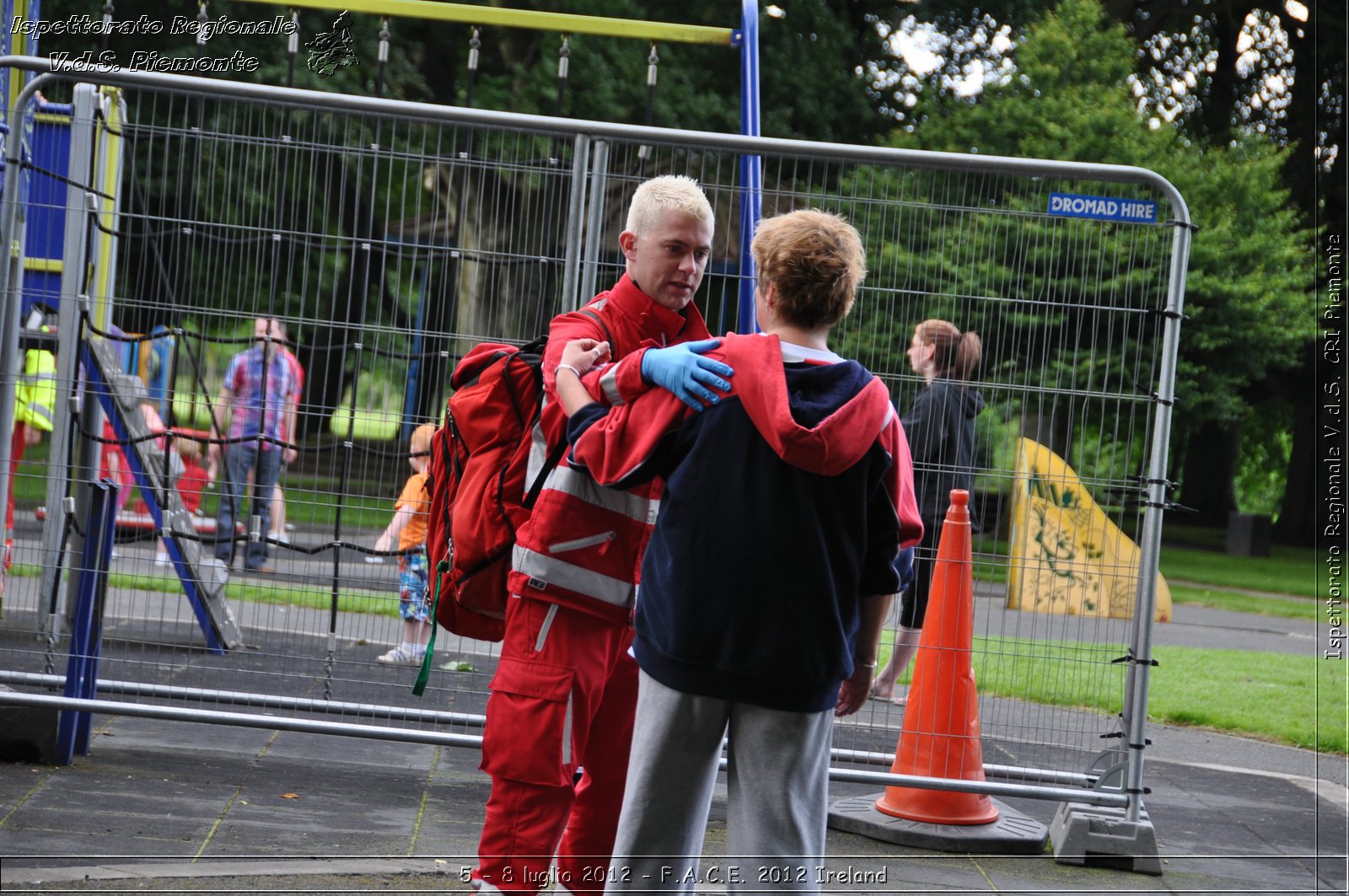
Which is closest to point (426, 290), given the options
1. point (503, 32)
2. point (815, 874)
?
point (815, 874)

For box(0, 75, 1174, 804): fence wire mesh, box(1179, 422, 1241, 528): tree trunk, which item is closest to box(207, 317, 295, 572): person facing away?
box(0, 75, 1174, 804): fence wire mesh

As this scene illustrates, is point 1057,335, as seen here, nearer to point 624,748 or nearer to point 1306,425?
point 624,748

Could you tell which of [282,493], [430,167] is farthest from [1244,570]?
[282,493]

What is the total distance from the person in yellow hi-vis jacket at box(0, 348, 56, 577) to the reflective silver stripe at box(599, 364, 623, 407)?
9.20 ft

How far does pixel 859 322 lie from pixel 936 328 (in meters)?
0.33

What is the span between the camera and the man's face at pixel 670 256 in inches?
136

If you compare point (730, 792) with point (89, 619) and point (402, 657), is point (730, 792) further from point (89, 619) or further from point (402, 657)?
point (402, 657)

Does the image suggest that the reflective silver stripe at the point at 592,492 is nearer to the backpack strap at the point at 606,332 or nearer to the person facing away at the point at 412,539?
the backpack strap at the point at 606,332

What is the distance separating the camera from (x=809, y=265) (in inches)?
114

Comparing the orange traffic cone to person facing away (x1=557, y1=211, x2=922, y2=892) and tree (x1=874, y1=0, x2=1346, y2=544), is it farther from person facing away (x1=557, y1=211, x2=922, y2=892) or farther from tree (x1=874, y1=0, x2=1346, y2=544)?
tree (x1=874, y1=0, x2=1346, y2=544)

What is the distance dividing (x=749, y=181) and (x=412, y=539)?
213 centimetres

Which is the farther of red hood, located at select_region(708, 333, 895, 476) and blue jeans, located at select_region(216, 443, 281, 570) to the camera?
blue jeans, located at select_region(216, 443, 281, 570)

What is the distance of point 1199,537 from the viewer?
97.9 ft

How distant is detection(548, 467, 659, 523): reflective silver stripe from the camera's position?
11.0ft
